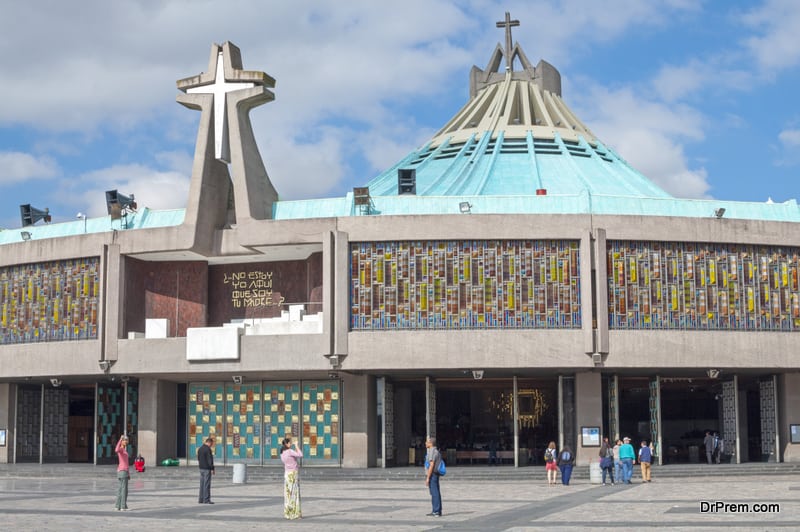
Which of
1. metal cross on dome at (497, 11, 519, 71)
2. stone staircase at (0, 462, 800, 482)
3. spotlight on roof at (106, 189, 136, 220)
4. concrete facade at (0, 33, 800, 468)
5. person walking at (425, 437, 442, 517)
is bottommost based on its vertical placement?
stone staircase at (0, 462, 800, 482)

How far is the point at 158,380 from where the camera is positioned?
1764 inches

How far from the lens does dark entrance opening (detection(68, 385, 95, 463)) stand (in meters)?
52.9

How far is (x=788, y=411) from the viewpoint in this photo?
140 feet

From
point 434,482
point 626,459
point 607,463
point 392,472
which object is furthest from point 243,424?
point 434,482

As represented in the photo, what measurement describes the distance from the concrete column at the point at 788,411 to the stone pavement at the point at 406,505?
18.3ft

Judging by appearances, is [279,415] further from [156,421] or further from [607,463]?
[607,463]

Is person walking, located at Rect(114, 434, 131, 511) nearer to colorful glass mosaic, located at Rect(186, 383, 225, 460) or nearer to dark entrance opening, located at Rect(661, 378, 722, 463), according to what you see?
colorful glass mosaic, located at Rect(186, 383, 225, 460)

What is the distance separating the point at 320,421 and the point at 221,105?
13.4m

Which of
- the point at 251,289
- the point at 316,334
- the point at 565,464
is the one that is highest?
the point at 251,289

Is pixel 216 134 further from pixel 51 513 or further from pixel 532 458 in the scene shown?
pixel 51 513

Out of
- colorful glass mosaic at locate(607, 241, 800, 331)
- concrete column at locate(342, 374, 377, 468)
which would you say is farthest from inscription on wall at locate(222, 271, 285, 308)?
colorful glass mosaic at locate(607, 241, 800, 331)

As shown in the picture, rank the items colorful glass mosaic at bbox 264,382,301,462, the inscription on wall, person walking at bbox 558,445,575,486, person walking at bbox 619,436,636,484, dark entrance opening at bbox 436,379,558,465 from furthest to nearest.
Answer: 1. dark entrance opening at bbox 436,379,558,465
2. the inscription on wall
3. colorful glass mosaic at bbox 264,382,301,462
4. person walking at bbox 619,436,636,484
5. person walking at bbox 558,445,575,486

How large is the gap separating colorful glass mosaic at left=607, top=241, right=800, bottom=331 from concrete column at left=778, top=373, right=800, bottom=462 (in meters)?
2.58

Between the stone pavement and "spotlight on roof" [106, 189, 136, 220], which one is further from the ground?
"spotlight on roof" [106, 189, 136, 220]
